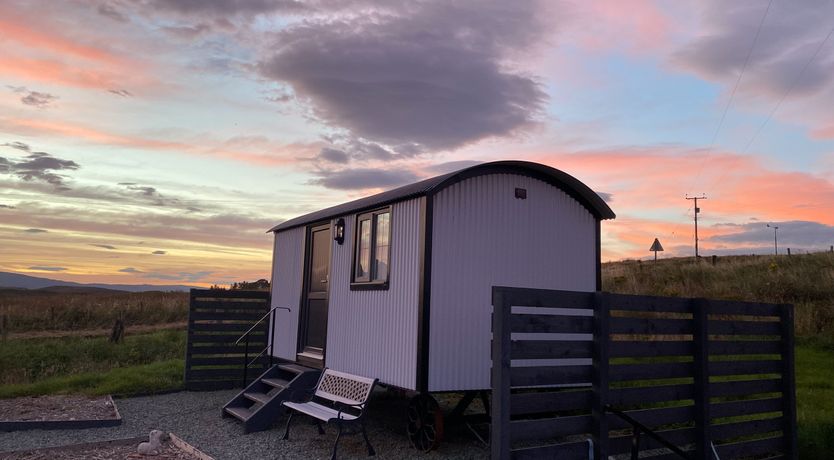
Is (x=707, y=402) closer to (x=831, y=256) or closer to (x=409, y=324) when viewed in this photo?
(x=409, y=324)

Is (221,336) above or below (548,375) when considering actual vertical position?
below

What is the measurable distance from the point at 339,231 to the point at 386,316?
1.95 metres

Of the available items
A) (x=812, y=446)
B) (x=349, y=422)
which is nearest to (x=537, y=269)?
(x=349, y=422)

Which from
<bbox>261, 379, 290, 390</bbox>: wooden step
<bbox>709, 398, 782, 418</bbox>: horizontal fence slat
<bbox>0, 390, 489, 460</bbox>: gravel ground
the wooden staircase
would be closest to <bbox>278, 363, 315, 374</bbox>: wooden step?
the wooden staircase

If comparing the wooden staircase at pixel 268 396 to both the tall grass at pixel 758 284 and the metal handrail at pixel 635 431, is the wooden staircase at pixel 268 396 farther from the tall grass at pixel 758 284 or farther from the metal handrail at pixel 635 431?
the tall grass at pixel 758 284

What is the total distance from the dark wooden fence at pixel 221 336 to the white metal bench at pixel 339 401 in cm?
389

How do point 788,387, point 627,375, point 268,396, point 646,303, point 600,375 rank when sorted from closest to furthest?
point 600,375
point 627,375
point 646,303
point 788,387
point 268,396

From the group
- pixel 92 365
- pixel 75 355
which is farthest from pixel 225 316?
pixel 75 355

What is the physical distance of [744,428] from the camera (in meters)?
6.53

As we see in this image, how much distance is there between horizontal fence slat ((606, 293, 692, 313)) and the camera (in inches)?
206

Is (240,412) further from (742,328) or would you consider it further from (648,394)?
(742,328)

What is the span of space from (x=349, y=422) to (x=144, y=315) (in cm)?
1917

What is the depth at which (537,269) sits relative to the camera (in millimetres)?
7922

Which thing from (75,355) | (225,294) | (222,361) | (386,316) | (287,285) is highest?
(287,285)
